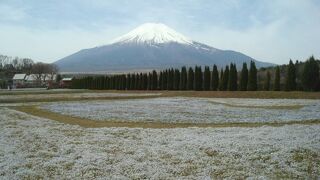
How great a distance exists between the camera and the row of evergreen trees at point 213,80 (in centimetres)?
5726

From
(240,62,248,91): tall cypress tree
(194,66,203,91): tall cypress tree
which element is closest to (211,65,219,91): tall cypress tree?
(194,66,203,91): tall cypress tree

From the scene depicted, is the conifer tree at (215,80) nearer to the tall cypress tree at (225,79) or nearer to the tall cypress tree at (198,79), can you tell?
the tall cypress tree at (225,79)

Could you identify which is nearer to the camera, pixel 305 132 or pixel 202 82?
pixel 305 132

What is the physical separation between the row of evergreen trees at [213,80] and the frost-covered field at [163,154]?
38.7 m

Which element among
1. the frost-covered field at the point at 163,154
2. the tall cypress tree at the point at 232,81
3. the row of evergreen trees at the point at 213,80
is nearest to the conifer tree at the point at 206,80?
the row of evergreen trees at the point at 213,80

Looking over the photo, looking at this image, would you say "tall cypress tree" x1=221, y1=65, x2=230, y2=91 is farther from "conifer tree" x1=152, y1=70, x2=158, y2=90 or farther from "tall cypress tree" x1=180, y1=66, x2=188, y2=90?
"conifer tree" x1=152, y1=70, x2=158, y2=90

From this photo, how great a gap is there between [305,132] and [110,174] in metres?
10.7

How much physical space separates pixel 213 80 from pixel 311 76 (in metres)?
19.5

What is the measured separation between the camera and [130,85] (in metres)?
96.6

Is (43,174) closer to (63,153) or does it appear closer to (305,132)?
(63,153)

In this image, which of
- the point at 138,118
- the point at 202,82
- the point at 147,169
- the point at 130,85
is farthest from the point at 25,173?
the point at 130,85

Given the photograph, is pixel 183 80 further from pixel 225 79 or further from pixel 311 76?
pixel 311 76

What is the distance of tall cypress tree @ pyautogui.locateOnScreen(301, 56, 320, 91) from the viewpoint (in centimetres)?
5647

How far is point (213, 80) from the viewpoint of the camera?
72.6m
